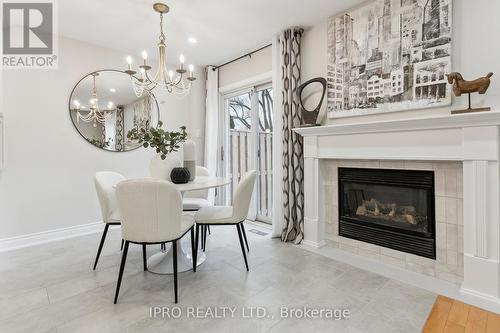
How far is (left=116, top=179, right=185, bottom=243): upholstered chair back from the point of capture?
174cm

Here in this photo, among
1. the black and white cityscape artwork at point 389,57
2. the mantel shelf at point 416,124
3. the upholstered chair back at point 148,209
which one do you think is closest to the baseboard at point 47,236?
the upholstered chair back at point 148,209

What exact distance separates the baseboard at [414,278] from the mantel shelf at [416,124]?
1.23 metres

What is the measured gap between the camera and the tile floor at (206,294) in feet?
5.28

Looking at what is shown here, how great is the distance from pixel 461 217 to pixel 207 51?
353 cm

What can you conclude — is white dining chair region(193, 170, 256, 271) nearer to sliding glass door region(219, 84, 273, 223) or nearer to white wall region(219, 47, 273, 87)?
sliding glass door region(219, 84, 273, 223)

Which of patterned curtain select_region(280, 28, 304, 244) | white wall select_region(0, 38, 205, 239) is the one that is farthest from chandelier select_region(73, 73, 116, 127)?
patterned curtain select_region(280, 28, 304, 244)

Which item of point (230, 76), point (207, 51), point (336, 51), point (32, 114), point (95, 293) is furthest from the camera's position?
point (230, 76)

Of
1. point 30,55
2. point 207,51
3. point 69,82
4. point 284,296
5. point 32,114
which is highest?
point 207,51

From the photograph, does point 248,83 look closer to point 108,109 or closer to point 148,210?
point 108,109

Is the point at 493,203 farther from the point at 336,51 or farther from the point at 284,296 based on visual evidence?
the point at 336,51

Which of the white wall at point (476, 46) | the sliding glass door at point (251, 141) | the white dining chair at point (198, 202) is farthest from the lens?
the sliding glass door at point (251, 141)

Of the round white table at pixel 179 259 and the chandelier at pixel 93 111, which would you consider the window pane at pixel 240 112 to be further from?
the round white table at pixel 179 259

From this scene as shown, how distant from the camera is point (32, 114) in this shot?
10.1 ft

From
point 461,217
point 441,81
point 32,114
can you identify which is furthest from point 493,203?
point 32,114
